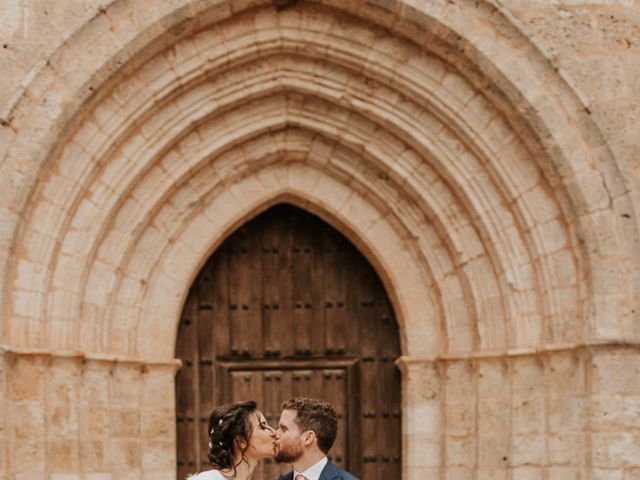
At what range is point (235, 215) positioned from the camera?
7.95 meters

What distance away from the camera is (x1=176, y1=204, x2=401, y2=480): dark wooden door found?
26.6ft

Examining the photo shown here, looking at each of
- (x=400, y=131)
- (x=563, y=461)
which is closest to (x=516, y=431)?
(x=563, y=461)

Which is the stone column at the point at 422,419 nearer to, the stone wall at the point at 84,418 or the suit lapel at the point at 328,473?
the stone wall at the point at 84,418

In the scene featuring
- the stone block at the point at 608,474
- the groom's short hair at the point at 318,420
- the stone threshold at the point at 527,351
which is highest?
the stone threshold at the point at 527,351

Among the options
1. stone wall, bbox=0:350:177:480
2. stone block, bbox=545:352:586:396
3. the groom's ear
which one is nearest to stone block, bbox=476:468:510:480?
stone block, bbox=545:352:586:396

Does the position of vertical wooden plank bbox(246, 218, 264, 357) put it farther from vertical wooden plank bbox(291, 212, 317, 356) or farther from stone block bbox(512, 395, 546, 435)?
stone block bbox(512, 395, 546, 435)

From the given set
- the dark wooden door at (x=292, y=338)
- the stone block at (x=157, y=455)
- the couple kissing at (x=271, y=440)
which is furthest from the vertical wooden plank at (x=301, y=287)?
the couple kissing at (x=271, y=440)

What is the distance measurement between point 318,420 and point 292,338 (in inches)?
102

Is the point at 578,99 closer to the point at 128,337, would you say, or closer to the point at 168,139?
the point at 168,139

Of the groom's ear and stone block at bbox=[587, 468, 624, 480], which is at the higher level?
the groom's ear

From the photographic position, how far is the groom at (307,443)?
555 cm

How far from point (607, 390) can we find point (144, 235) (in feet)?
8.87

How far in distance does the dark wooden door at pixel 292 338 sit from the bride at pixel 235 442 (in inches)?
109

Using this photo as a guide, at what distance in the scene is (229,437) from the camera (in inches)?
206
